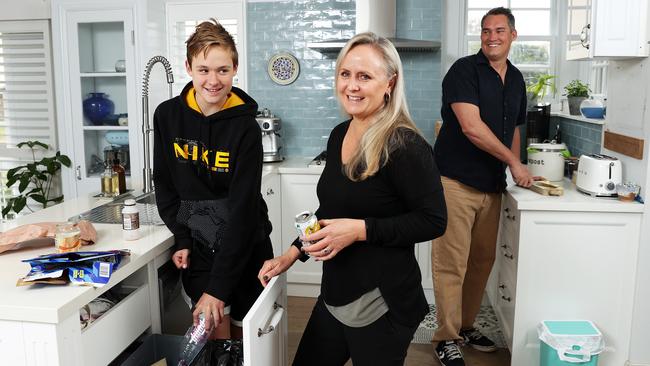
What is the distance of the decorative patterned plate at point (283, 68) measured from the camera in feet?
14.6

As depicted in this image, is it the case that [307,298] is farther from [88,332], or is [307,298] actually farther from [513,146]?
[88,332]

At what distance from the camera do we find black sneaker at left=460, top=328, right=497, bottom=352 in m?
3.12

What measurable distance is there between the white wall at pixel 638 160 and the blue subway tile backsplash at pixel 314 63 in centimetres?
164

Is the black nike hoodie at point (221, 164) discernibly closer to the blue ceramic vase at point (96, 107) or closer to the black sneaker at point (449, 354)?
the black sneaker at point (449, 354)

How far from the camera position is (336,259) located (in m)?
1.69

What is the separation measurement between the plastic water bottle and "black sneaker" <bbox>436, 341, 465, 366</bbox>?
1.50 metres

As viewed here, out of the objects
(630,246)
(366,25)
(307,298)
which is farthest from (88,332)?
(366,25)

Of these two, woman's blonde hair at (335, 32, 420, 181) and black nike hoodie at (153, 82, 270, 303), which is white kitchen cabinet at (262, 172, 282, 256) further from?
woman's blonde hair at (335, 32, 420, 181)

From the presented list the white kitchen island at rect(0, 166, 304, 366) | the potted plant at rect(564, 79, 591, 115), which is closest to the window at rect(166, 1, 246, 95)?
the potted plant at rect(564, 79, 591, 115)

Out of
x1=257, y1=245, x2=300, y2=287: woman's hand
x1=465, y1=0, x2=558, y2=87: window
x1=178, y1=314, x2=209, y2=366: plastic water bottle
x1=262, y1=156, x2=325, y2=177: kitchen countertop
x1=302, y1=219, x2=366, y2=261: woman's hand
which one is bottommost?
x1=178, y1=314, x2=209, y2=366: plastic water bottle

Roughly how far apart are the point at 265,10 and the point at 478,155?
7.56 ft

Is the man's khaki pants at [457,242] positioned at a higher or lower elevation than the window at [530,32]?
Answer: lower

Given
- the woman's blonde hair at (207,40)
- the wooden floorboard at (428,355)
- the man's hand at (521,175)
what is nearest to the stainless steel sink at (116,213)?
the woman's blonde hair at (207,40)

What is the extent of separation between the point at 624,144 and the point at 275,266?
182 centimetres
